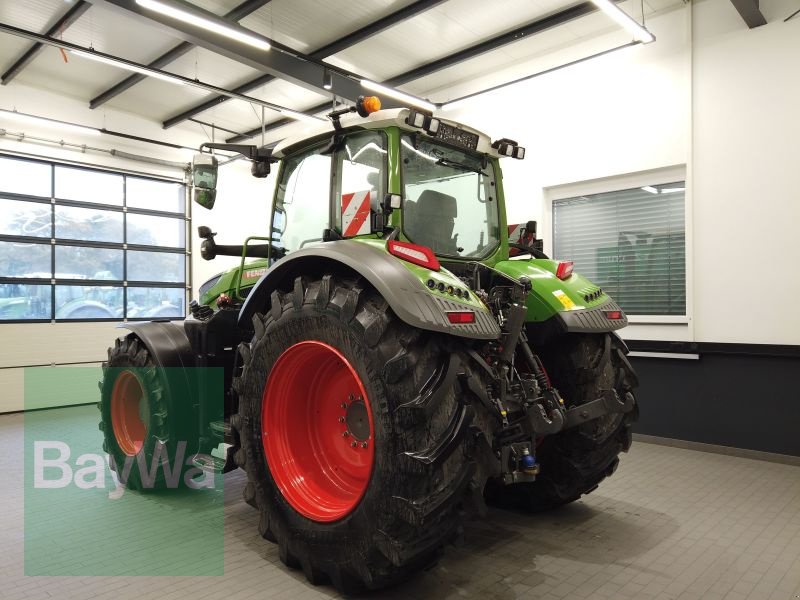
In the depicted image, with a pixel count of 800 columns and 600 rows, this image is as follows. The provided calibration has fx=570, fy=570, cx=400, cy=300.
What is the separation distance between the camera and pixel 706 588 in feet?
8.41

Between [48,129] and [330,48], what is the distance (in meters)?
4.60

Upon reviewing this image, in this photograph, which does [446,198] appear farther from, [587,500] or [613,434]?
[587,500]

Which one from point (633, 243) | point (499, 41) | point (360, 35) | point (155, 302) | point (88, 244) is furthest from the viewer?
point (155, 302)

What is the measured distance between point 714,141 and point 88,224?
8457mm

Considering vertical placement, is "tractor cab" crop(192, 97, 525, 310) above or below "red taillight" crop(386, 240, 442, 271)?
above

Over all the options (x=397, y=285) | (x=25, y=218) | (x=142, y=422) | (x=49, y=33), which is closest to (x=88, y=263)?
(x=25, y=218)

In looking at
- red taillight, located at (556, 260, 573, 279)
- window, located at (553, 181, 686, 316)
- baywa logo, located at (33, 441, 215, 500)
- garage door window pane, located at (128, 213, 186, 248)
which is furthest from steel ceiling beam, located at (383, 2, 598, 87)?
baywa logo, located at (33, 441, 215, 500)

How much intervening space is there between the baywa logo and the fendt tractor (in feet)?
0.15

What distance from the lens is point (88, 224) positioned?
8.77 m

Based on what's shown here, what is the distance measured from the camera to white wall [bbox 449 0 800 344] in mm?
4855

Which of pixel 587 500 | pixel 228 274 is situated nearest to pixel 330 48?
pixel 228 274

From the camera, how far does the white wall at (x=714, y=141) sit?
15.9ft

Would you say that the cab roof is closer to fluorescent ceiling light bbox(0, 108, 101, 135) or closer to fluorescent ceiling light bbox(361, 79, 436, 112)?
fluorescent ceiling light bbox(361, 79, 436, 112)

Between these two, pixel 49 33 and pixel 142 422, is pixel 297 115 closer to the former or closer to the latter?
pixel 49 33
